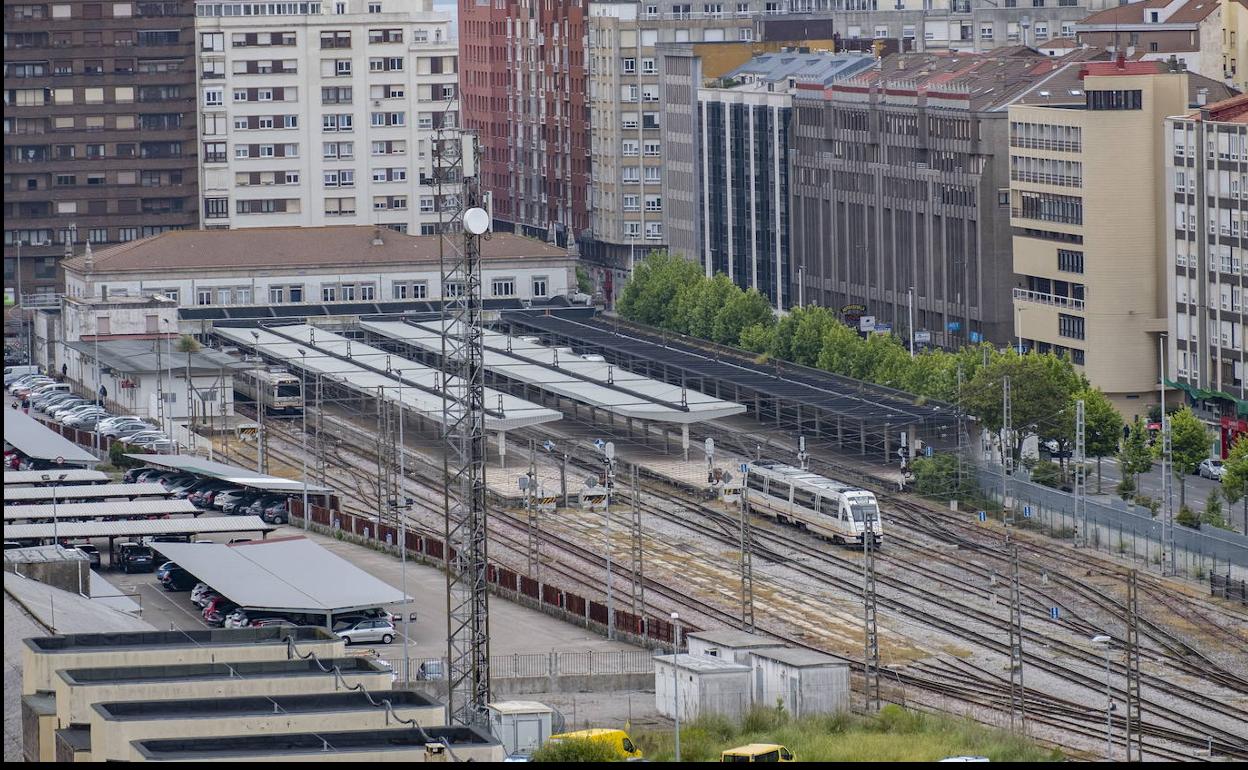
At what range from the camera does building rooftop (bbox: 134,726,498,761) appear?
40750 millimetres

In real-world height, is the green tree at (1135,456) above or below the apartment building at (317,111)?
below

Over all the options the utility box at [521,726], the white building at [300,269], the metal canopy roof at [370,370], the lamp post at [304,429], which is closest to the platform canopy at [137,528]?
the lamp post at [304,429]

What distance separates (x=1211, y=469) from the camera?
10512cm

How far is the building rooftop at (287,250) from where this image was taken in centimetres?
15788

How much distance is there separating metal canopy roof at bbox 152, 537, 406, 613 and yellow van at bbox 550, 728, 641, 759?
18.4m

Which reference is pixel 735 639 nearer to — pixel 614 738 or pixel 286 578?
pixel 614 738

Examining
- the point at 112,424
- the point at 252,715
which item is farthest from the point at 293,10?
the point at 252,715

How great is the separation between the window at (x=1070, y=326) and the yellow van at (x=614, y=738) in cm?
7202

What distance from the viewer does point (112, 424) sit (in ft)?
398

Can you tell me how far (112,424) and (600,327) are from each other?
1511 inches

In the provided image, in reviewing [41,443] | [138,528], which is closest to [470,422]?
[138,528]

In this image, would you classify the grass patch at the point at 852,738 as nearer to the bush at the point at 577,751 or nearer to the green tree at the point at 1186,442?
the bush at the point at 577,751

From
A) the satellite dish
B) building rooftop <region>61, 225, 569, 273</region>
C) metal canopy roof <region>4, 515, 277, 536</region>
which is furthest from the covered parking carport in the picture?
building rooftop <region>61, 225, 569, 273</region>

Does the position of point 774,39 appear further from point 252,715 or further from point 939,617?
point 252,715
